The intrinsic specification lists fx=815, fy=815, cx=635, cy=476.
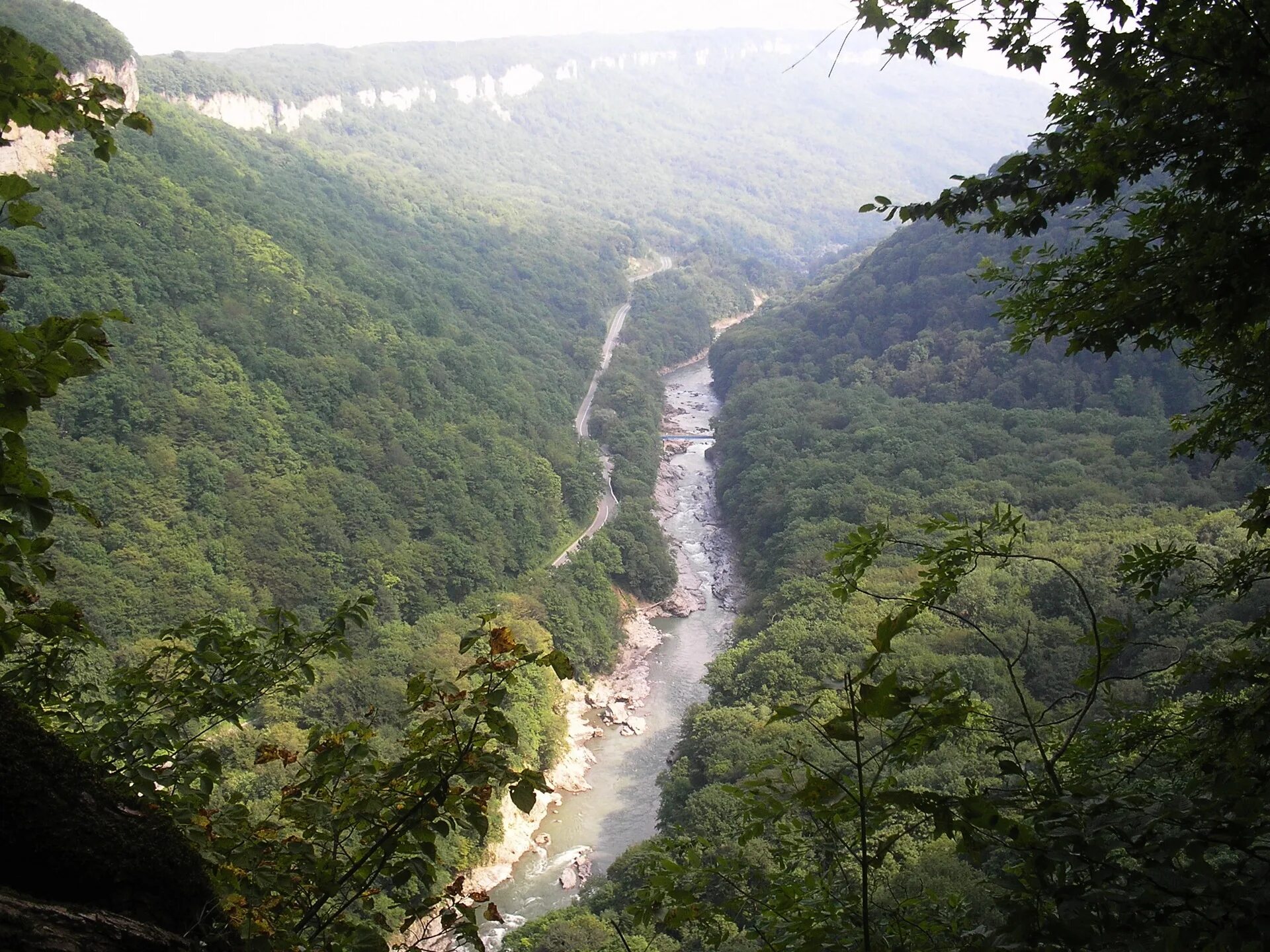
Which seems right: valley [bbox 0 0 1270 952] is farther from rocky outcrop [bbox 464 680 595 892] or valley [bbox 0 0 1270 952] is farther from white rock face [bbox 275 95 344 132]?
white rock face [bbox 275 95 344 132]

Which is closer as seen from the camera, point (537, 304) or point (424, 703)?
point (424, 703)

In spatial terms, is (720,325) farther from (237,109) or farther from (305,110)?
(305,110)

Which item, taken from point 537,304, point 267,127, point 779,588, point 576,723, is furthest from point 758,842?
point 267,127

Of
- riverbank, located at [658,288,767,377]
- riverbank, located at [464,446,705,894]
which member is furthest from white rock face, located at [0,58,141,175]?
riverbank, located at [658,288,767,377]

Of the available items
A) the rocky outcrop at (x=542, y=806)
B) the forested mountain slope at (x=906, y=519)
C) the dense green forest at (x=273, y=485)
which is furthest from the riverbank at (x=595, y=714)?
the forested mountain slope at (x=906, y=519)

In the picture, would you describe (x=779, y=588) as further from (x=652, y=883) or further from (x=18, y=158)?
(x=18, y=158)
